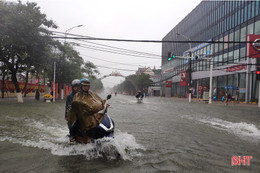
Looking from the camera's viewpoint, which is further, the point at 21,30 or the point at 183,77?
the point at 183,77

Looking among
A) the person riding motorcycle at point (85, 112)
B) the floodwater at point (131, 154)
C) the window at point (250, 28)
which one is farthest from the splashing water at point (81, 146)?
the window at point (250, 28)

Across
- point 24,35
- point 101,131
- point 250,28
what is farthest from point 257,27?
point 101,131

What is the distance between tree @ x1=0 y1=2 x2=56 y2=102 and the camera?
1507 cm

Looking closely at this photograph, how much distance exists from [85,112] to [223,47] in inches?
1385

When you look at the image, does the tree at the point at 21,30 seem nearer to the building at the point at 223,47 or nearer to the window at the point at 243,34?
the building at the point at 223,47

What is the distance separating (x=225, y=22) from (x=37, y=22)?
101 ft

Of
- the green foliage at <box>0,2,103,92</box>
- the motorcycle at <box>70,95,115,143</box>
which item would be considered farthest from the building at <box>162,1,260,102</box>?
the motorcycle at <box>70,95,115,143</box>

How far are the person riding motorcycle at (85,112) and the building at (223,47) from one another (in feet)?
49.5

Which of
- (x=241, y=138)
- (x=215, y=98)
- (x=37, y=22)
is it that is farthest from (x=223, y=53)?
(x=241, y=138)

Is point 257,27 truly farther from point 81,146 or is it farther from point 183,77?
point 81,146

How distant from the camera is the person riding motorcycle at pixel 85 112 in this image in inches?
137

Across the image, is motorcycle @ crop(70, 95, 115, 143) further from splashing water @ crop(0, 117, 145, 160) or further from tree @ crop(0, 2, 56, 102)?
tree @ crop(0, 2, 56, 102)

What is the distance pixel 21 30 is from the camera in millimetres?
15273

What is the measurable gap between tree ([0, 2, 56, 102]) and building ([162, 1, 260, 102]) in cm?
1208
